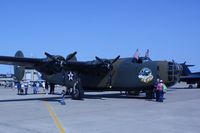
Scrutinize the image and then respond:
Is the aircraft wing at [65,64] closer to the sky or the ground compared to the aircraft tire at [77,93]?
closer to the sky

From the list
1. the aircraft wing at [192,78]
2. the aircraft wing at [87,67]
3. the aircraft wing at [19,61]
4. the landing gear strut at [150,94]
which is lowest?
the landing gear strut at [150,94]

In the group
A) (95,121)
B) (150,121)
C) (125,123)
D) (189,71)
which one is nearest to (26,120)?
(95,121)

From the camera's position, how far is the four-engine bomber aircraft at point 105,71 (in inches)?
955

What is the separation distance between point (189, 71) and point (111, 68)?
115ft

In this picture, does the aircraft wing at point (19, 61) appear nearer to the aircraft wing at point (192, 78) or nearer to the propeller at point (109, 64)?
the propeller at point (109, 64)

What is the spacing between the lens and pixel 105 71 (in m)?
27.0

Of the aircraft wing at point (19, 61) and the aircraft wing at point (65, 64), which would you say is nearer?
the aircraft wing at point (19, 61)

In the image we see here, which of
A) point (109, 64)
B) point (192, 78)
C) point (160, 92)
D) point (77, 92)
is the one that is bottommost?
point (77, 92)

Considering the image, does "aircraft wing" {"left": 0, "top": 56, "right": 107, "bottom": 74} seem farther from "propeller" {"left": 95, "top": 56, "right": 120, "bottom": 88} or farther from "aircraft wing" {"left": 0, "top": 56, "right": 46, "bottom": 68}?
"propeller" {"left": 95, "top": 56, "right": 120, "bottom": 88}

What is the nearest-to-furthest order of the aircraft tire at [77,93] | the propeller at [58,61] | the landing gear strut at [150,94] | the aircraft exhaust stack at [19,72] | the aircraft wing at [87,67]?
the propeller at [58,61] < the aircraft tire at [77,93] < the landing gear strut at [150,94] < the aircraft wing at [87,67] < the aircraft exhaust stack at [19,72]

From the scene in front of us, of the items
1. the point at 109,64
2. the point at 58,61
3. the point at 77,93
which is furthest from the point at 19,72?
the point at 109,64

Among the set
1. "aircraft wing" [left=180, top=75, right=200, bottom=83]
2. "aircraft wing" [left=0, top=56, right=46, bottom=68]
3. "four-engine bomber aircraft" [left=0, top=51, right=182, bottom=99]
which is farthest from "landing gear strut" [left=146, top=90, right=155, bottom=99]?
"aircraft wing" [left=180, top=75, right=200, bottom=83]

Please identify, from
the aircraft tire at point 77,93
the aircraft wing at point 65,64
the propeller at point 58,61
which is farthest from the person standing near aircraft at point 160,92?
the propeller at point 58,61

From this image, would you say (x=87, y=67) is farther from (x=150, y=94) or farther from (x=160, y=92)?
(x=160, y=92)
